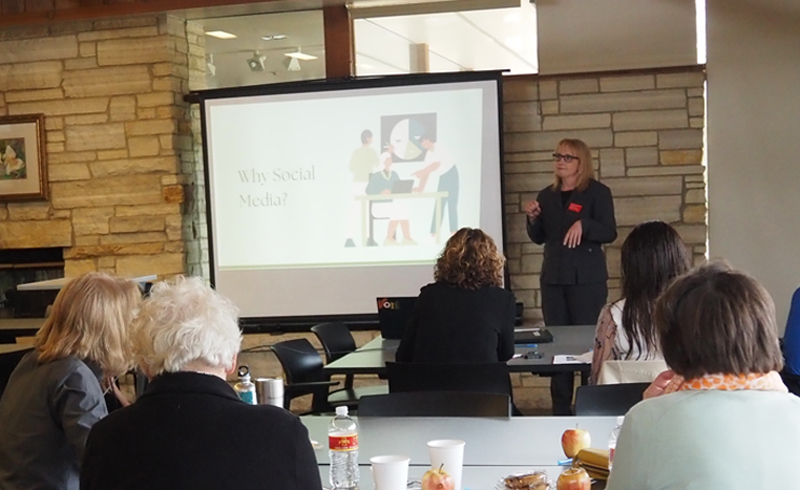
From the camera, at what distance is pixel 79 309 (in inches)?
100

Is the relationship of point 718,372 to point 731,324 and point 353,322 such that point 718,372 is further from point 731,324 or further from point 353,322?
point 353,322

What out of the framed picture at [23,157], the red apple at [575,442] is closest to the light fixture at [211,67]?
the framed picture at [23,157]

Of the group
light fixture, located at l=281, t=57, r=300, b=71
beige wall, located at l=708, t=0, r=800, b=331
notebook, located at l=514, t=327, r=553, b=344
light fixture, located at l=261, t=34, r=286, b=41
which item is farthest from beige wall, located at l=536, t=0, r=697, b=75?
notebook, located at l=514, t=327, r=553, b=344

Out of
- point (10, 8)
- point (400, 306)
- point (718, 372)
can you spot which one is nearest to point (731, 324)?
point (718, 372)

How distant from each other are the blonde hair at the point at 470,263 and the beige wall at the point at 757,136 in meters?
2.87

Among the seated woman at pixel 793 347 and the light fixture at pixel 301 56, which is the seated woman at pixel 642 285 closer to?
the seated woman at pixel 793 347

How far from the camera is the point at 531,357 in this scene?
3.81 m

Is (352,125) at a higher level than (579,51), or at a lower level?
lower

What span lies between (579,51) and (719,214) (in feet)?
4.69

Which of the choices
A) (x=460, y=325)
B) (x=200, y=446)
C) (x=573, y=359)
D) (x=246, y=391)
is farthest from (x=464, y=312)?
(x=200, y=446)

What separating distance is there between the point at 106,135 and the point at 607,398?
497 centimetres

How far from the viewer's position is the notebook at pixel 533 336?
421cm

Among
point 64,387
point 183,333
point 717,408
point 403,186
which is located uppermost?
point 403,186

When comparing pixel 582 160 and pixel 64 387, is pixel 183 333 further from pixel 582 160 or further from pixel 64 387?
pixel 582 160
